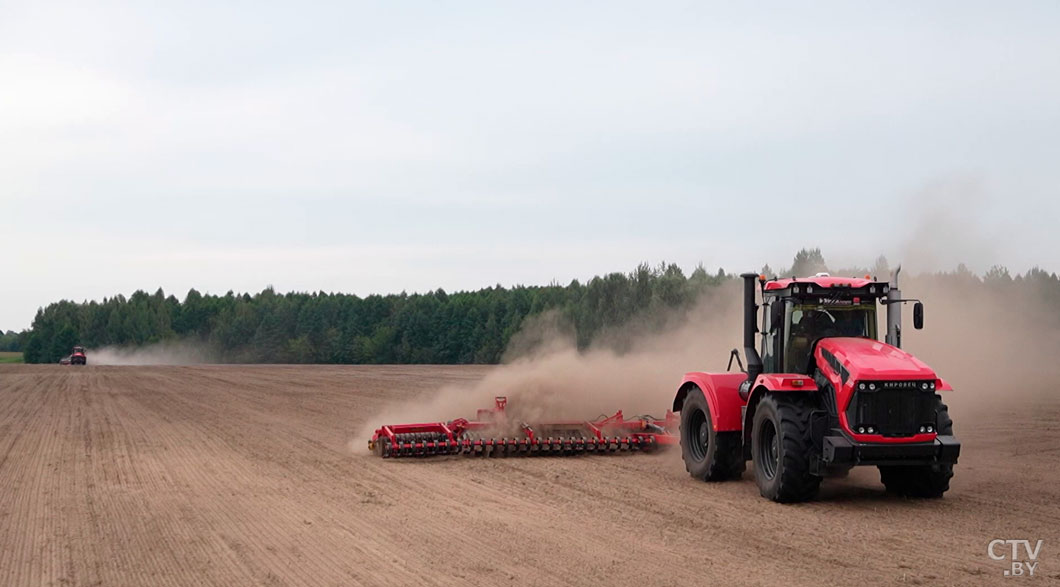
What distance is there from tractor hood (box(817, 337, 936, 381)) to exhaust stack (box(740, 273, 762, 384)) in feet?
3.76

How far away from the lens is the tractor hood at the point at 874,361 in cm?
1047

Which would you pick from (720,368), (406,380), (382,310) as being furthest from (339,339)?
(720,368)

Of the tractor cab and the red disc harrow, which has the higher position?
the tractor cab

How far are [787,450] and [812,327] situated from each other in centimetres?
185

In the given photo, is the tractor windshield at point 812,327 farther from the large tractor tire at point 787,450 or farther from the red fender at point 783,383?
the large tractor tire at point 787,450

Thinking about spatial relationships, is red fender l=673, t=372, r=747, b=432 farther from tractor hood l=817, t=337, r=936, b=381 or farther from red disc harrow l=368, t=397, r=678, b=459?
red disc harrow l=368, t=397, r=678, b=459

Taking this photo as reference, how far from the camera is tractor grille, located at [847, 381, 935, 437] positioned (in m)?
10.5

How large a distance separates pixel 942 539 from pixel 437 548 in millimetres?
4765

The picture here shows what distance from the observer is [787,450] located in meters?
10.7

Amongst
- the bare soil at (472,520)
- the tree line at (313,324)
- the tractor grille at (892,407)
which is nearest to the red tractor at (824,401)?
the tractor grille at (892,407)

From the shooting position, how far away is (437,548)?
348 inches

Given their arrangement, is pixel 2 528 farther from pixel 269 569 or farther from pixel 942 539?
pixel 942 539

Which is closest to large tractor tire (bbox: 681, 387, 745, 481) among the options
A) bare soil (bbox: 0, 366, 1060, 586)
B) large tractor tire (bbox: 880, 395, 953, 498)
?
bare soil (bbox: 0, 366, 1060, 586)

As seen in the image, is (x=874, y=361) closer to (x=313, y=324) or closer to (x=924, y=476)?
(x=924, y=476)
